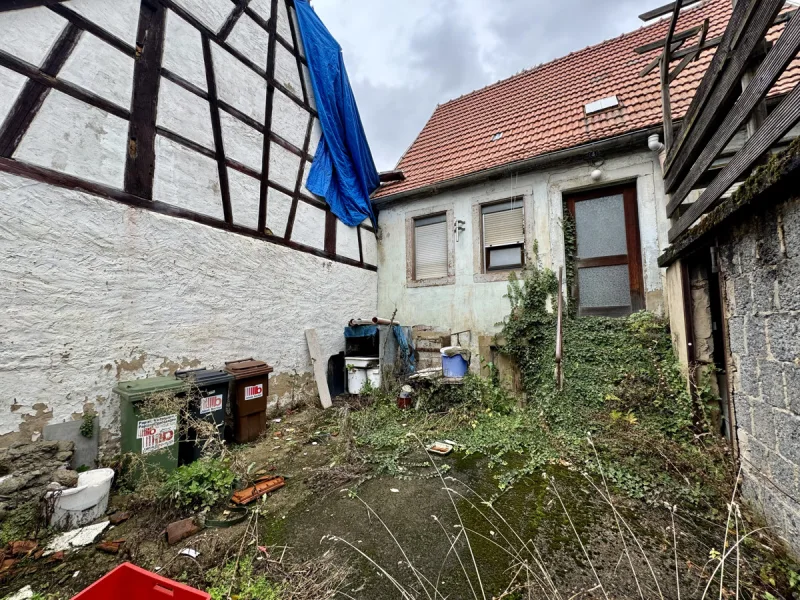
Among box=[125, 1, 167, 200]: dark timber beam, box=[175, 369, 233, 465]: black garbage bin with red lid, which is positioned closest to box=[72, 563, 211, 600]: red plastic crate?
box=[175, 369, 233, 465]: black garbage bin with red lid

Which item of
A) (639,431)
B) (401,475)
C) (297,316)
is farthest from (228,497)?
(639,431)

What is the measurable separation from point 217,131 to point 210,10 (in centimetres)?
182

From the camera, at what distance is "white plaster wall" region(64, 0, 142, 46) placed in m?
3.62

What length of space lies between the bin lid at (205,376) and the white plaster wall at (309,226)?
2.78 meters

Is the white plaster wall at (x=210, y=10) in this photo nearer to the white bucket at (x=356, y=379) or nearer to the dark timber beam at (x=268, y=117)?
the dark timber beam at (x=268, y=117)

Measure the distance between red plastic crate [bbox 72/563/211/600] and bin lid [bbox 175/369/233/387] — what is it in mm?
2662

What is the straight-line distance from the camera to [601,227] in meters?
5.74

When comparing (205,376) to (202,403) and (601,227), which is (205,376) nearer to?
(202,403)

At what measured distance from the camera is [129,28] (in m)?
4.02

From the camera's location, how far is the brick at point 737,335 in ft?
8.29

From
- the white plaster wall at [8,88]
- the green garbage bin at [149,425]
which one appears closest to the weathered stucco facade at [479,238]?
the green garbage bin at [149,425]

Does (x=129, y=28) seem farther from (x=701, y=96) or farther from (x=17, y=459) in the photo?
(x=701, y=96)

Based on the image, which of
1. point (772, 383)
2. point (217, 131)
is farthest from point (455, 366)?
point (217, 131)

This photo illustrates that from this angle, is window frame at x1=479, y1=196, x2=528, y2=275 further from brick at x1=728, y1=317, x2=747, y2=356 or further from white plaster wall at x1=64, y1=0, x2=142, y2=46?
white plaster wall at x1=64, y1=0, x2=142, y2=46
